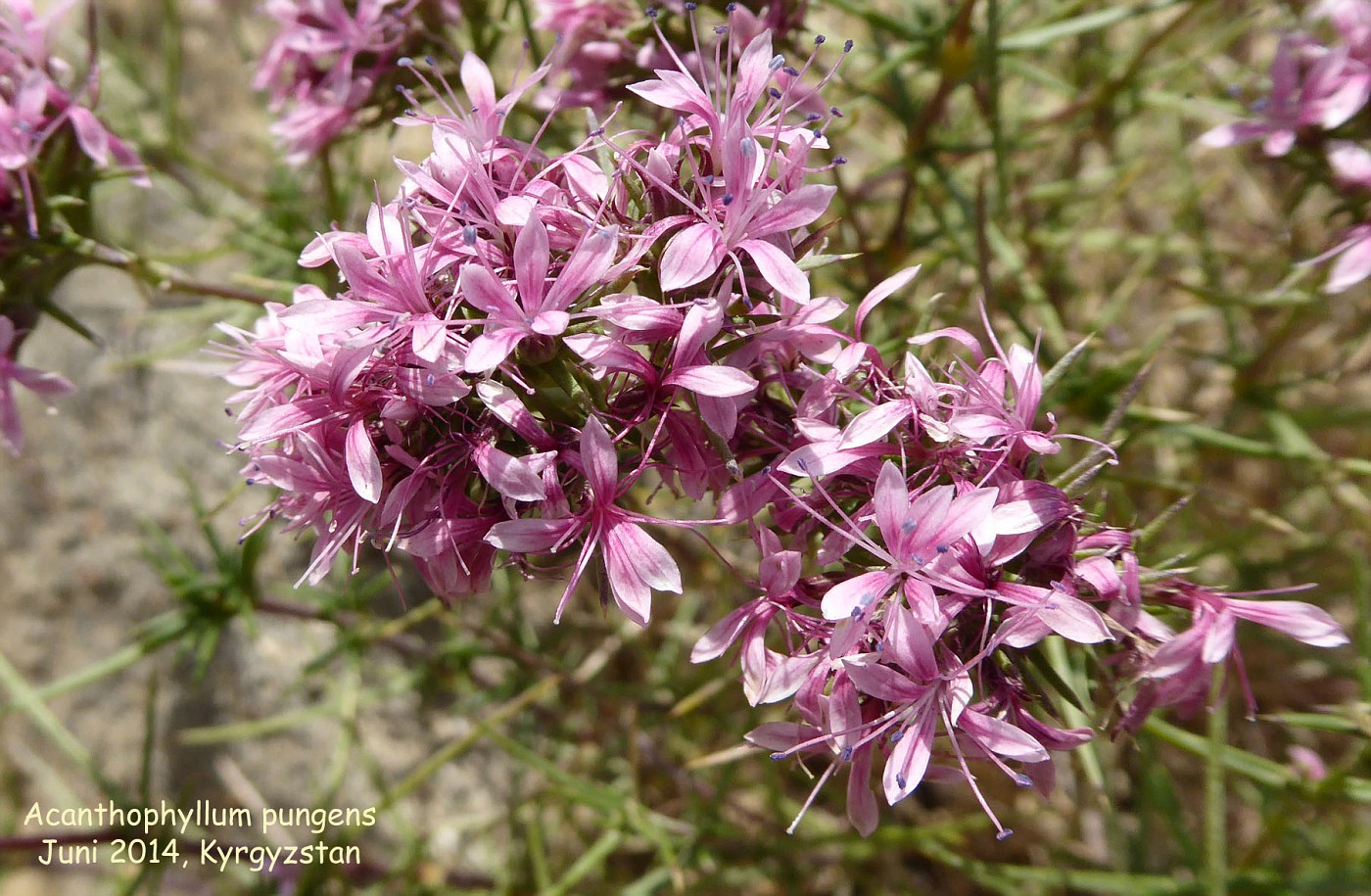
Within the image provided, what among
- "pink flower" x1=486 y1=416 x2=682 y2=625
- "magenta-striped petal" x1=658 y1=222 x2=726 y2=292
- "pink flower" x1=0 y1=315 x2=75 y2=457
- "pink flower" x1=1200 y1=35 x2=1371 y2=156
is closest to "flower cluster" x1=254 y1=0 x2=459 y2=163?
"pink flower" x1=0 y1=315 x2=75 y2=457

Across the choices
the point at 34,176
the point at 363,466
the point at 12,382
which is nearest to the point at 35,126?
the point at 34,176

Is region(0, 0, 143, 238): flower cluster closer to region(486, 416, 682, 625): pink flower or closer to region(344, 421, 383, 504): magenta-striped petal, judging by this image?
region(344, 421, 383, 504): magenta-striped petal

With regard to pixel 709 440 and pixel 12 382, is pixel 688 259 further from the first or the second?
pixel 12 382

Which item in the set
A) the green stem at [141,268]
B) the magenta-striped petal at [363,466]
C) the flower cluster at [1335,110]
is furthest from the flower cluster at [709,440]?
the flower cluster at [1335,110]

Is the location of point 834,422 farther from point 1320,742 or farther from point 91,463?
point 91,463

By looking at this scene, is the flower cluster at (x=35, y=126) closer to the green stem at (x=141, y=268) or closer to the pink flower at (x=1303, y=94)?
the green stem at (x=141, y=268)

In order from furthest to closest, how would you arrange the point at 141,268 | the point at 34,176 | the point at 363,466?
the point at 141,268 < the point at 34,176 < the point at 363,466
